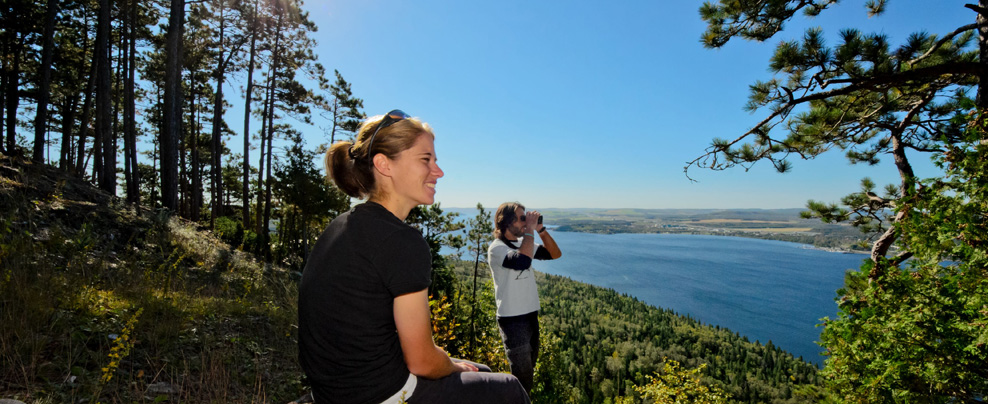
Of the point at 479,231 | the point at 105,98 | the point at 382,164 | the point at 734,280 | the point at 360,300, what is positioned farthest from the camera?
the point at 734,280

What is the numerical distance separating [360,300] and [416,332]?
0.52ft

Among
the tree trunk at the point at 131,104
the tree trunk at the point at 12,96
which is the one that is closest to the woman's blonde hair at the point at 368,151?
the tree trunk at the point at 131,104

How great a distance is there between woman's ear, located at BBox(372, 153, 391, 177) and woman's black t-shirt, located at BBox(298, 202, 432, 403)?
160mm

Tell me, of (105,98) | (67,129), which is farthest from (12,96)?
(105,98)

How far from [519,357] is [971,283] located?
2447mm

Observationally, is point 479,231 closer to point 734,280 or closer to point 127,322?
point 127,322

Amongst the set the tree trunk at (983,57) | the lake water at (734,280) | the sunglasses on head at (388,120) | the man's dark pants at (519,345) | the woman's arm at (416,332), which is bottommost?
the lake water at (734,280)

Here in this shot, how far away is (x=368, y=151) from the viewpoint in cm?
111

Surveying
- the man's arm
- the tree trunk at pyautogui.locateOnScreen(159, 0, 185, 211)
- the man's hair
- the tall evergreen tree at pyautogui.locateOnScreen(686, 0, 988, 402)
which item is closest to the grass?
the man's hair

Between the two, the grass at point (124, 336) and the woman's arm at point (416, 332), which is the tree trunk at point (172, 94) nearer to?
the grass at point (124, 336)

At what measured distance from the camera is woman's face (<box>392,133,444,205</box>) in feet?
3.64

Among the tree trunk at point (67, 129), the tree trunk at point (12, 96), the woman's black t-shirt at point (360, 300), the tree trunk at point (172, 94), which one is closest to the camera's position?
the woman's black t-shirt at point (360, 300)

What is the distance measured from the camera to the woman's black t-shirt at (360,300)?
0.89m

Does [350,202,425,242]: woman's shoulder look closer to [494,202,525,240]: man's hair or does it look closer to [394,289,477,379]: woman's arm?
[394,289,477,379]: woman's arm
